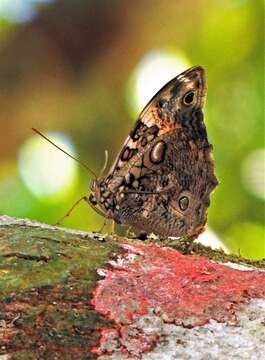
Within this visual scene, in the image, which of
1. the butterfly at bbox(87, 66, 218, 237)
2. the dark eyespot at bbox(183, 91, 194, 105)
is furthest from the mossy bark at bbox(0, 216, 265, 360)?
the dark eyespot at bbox(183, 91, 194, 105)

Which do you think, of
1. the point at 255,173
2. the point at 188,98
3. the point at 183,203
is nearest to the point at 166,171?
the point at 183,203

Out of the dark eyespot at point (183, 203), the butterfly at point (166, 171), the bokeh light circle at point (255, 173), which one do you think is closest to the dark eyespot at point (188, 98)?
the butterfly at point (166, 171)

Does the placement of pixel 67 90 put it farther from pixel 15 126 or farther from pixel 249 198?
pixel 249 198

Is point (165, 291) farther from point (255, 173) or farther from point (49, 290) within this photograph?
point (255, 173)

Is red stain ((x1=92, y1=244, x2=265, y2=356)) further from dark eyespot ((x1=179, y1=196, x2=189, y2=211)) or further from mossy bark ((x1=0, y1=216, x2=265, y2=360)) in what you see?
dark eyespot ((x1=179, y1=196, x2=189, y2=211))

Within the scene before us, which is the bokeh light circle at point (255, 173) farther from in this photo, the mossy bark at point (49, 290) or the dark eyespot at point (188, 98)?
the mossy bark at point (49, 290)

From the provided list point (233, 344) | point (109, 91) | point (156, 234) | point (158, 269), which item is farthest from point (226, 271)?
point (109, 91)
